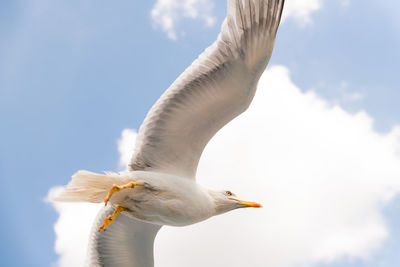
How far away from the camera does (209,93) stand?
6.63 metres

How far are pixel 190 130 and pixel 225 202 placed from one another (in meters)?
1.27

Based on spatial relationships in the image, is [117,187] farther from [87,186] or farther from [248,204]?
[248,204]

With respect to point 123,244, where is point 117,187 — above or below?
below

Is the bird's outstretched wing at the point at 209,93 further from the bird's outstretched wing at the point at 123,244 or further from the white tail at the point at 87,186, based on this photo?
the bird's outstretched wing at the point at 123,244

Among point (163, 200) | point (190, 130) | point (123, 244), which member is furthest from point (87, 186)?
point (123, 244)

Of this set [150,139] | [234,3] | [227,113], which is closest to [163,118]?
[150,139]

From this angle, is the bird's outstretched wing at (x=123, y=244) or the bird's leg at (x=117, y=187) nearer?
the bird's leg at (x=117, y=187)

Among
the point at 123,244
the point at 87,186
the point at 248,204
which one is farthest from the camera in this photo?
the point at 123,244

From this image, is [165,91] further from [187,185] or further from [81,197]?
[81,197]

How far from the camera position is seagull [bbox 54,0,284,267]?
615 cm

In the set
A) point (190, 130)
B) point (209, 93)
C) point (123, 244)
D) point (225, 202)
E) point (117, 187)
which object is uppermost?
point (209, 93)

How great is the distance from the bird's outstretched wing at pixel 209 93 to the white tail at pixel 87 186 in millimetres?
752

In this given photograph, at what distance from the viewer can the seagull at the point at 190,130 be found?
6148 mm

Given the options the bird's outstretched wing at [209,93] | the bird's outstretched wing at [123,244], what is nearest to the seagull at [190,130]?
the bird's outstretched wing at [209,93]
